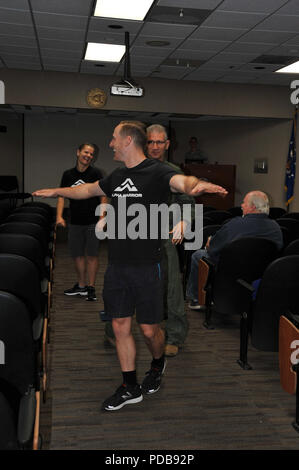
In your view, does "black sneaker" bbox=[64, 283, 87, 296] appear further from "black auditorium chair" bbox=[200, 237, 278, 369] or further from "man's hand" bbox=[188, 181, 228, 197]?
"man's hand" bbox=[188, 181, 228, 197]

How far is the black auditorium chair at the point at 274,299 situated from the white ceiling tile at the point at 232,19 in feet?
11.4

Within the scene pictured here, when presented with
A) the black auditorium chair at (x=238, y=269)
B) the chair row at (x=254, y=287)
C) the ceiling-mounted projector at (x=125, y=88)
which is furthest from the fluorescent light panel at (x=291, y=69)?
the black auditorium chair at (x=238, y=269)

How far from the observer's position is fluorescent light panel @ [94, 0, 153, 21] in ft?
16.1

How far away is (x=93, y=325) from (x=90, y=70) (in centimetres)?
565

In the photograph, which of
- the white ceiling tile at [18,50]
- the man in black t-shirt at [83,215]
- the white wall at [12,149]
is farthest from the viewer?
the white wall at [12,149]

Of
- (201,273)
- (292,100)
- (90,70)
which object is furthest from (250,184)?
(201,273)

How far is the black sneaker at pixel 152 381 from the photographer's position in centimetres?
306

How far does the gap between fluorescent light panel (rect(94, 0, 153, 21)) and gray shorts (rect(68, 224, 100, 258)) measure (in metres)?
2.34

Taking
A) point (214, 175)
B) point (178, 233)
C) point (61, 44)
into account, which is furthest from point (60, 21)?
point (214, 175)

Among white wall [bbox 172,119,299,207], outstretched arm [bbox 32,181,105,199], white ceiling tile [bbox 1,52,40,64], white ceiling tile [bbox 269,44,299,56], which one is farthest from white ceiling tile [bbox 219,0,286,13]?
white wall [bbox 172,119,299,207]

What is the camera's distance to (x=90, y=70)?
8.59 meters

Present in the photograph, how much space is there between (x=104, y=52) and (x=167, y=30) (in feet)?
4.91

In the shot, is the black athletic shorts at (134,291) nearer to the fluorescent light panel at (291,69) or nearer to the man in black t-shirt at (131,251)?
the man in black t-shirt at (131,251)
